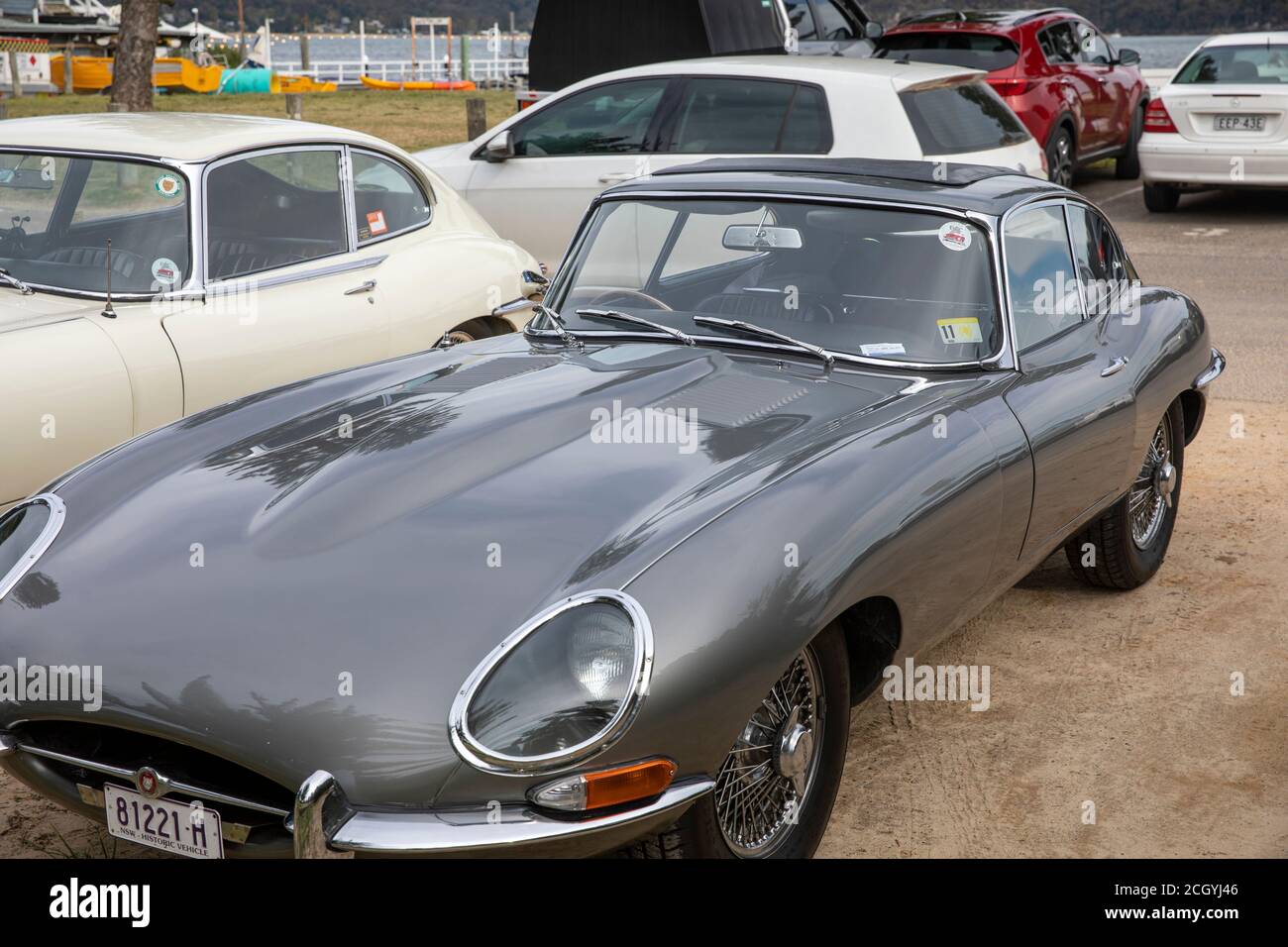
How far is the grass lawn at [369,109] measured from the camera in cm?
2148

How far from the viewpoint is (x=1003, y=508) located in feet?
12.1

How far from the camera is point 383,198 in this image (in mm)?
6215

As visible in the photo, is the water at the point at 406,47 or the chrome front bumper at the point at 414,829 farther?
the water at the point at 406,47

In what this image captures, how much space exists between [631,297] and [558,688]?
78.0 inches

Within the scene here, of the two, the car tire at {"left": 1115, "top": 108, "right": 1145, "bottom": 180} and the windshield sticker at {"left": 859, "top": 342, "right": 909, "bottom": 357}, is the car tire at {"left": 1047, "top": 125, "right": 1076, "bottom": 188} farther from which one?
the windshield sticker at {"left": 859, "top": 342, "right": 909, "bottom": 357}

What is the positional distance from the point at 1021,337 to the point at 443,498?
191 cm

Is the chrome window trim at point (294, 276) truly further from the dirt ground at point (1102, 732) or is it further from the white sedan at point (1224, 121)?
the white sedan at point (1224, 121)

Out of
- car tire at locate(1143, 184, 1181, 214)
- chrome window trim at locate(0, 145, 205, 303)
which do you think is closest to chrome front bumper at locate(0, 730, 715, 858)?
chrome window trim at locate(0, 145, 205, 303)

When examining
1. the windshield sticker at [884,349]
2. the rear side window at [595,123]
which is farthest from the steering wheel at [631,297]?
the rear side window at [595,123]

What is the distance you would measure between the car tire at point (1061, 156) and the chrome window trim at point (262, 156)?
8.14 m

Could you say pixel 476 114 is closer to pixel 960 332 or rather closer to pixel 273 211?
pixel 273 211

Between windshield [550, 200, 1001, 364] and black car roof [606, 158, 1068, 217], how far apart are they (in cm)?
7

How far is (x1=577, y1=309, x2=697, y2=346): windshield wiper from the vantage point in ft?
13.3
